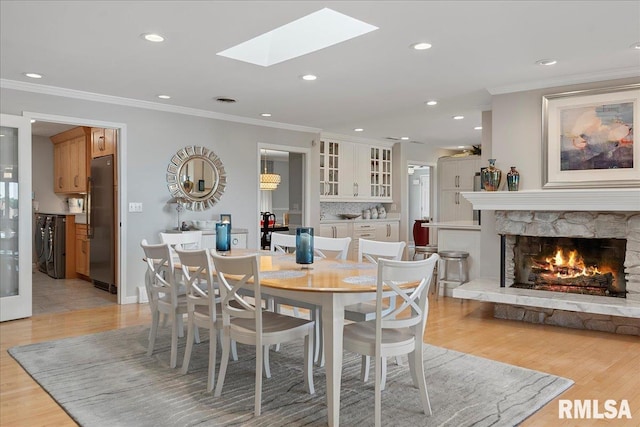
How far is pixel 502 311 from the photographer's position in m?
4.82

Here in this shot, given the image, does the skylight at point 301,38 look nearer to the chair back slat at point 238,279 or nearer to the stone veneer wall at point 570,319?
the chair back slat at point 238,279

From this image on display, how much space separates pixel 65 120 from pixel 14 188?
0.86m

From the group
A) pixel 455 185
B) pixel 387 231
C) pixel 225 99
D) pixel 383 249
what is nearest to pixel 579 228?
pixel 383 249

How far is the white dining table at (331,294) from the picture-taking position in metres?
2.36

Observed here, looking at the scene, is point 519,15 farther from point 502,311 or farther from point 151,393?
point 151,393

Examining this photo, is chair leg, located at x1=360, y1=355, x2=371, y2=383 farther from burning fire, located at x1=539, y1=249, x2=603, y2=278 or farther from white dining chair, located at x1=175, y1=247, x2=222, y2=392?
burning fire, located at x1=539, y1=249, x2=603, y2=278

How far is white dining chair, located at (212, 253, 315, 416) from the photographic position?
2557 millimetres

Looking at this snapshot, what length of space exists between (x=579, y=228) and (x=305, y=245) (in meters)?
2.74

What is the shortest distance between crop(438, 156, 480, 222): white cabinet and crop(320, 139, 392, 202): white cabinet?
988 mm

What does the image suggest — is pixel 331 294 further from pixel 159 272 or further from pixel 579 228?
pixel 579 228

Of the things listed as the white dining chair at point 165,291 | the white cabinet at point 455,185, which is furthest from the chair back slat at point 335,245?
the white cabinet at point 455,185

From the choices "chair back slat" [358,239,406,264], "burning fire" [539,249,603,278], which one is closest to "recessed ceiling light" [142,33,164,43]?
"chair back slat" [358,239,406,264]

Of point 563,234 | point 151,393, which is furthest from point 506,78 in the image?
point 151,393

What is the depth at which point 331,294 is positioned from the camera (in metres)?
2.35
